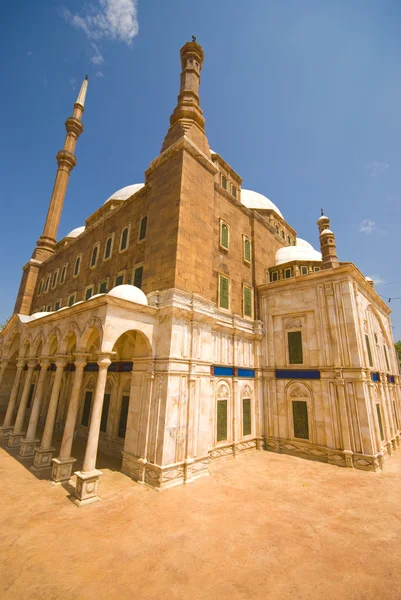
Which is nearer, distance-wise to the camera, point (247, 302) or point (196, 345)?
point (196, 345)

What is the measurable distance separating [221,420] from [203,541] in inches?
281

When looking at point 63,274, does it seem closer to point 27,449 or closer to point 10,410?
point 10,410

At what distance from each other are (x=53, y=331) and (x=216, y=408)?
28.5ft

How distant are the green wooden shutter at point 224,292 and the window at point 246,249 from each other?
2.97m

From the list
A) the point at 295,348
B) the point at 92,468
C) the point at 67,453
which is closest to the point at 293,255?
the point at 295,348

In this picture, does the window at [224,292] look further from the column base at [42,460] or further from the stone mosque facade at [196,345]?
the column base at [42,460]

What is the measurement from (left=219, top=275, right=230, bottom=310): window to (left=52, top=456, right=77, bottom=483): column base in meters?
9.50

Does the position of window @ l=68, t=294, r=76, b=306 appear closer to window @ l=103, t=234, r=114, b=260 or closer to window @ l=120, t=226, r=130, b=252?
window @ l=103, t=234, r=114, b=260

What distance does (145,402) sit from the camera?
419 inches

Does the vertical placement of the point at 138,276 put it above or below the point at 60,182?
below

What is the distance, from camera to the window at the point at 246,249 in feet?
58.0

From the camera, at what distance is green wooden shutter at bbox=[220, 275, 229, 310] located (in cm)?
1496

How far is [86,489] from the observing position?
Answer: 825cm

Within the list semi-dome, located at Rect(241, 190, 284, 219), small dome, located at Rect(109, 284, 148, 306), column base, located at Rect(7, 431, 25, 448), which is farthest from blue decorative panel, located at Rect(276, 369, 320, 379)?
semi-dome, located at Rect(241, 190, 284, 219)
